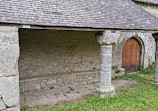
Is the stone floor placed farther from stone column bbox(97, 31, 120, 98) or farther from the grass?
stone column bbox(97, 31, 120, 98)

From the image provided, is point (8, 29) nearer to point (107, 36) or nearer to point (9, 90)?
point (9, 90)

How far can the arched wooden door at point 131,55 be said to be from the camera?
865cm

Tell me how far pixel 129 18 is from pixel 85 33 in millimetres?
2252

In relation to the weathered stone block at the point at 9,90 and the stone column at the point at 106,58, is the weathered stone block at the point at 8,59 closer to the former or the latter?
the weathered stone block at the point at 9,90

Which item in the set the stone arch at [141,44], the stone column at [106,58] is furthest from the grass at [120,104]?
the stone arch at [141,44]

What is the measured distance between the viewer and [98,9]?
16.9 ft

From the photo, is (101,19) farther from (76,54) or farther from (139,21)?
(76,54)

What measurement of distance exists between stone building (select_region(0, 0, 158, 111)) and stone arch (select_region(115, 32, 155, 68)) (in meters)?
0.06

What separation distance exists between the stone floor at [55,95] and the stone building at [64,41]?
0.32 meters

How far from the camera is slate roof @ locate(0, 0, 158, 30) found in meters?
3.56

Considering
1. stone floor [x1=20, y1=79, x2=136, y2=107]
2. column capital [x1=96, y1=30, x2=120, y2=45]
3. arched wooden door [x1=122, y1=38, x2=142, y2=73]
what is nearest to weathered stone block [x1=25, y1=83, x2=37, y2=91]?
stone floor [x1=20, y1=79, x2=136, y2=107]

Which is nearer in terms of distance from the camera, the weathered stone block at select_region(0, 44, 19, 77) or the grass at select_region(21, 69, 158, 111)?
the weathered stone block at select_region(0, 44, 19, 77)

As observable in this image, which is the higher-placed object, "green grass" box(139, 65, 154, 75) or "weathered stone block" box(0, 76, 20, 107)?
"weathered stone block" box(0, 76, 20, 107)

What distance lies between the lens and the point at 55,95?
554cm
